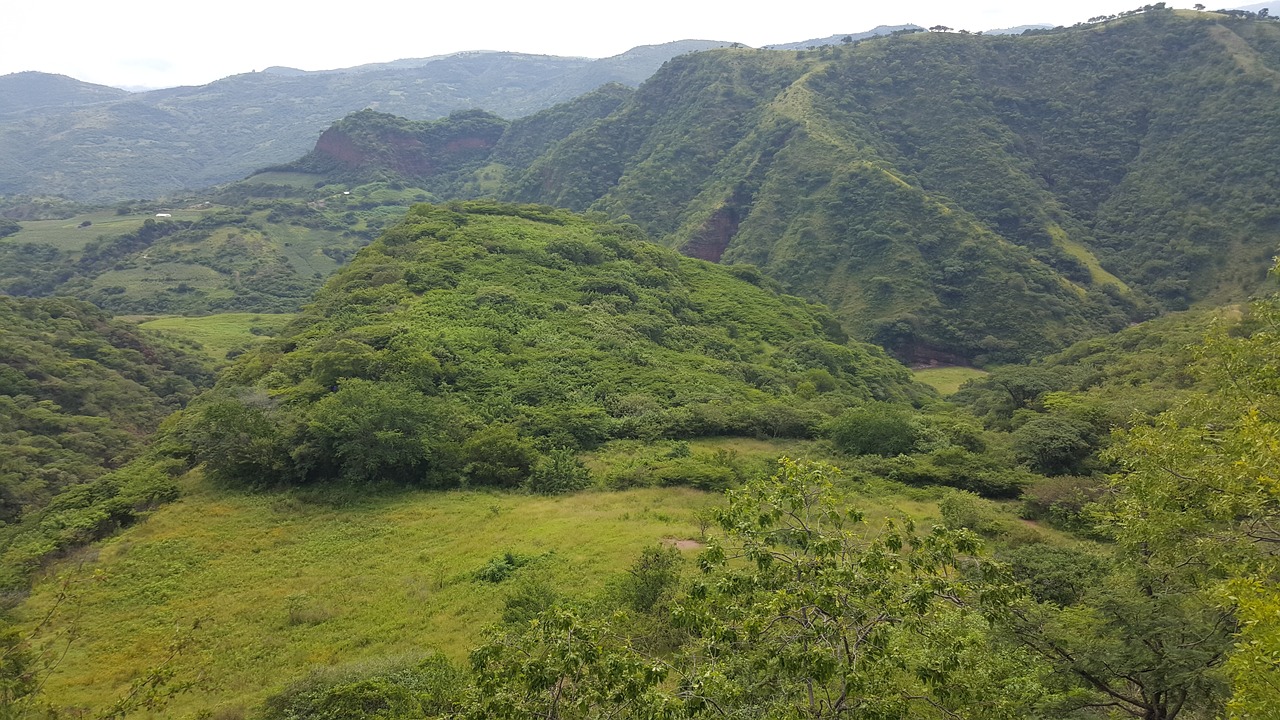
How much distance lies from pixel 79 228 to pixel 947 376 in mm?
166090

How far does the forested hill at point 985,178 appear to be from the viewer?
7812cm

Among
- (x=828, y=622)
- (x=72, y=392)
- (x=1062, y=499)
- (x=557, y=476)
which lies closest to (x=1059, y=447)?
(x=1062, y=499)

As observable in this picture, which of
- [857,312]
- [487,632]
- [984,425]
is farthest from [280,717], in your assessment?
[857,312]

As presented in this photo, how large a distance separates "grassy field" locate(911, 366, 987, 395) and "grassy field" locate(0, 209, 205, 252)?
467 feet

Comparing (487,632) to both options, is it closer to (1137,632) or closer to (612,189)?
(1137,632)

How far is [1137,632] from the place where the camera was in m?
9.07

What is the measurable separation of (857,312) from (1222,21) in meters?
85.2

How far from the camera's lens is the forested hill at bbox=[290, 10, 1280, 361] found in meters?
78.1

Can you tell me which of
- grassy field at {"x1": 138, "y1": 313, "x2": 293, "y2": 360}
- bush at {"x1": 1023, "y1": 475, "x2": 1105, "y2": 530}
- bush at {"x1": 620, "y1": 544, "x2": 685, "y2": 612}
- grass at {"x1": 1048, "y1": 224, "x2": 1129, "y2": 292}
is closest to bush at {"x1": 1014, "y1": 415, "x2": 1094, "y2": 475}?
bush at {"x1": 1023, "y1": 475, "x2": 1105, "y2": 530}

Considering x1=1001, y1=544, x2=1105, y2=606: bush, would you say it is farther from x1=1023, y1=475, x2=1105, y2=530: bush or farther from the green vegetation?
the green vegetation

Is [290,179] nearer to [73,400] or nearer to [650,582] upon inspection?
[73,400]

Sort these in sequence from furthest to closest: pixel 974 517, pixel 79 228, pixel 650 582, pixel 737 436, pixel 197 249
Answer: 1. pixel 79 228
2. pixel 197 249
3. pixel 737 436
4. pixel 974 517
5. pixel 650 582

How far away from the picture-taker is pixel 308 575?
19.8 m

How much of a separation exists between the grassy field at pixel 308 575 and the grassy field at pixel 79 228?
136 meters
